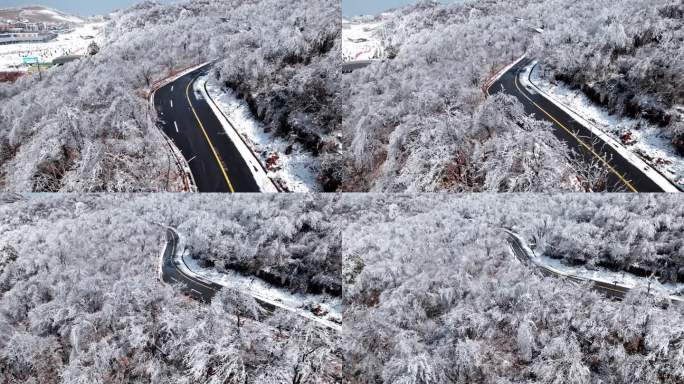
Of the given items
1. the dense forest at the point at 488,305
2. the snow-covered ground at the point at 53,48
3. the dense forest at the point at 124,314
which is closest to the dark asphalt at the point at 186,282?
the dense forest at the point at 124,314

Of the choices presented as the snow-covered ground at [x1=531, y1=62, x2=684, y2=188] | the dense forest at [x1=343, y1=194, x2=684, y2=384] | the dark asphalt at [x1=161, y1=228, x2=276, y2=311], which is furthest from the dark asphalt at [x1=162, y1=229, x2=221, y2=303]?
the snow-covered ground at [x1=531, y1=62, x2=684, y2=188]

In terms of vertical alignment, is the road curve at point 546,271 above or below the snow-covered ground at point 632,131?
below

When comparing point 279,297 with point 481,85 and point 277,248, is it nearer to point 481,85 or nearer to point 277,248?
point 277,248

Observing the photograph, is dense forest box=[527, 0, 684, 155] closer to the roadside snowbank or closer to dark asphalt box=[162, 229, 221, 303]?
the roadside snowbank

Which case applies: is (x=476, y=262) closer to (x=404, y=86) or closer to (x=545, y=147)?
(x=545, y=147)

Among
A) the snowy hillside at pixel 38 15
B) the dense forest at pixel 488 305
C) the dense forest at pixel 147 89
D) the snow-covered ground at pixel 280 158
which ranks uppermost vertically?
the snowy hillside at pixel 38 15

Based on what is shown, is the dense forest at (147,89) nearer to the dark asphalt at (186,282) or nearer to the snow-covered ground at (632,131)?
the dark asphalt at (186,282)

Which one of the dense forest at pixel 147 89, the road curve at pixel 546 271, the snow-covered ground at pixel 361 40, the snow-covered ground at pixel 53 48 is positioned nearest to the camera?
the snow-covered ground at pixel 361 40
